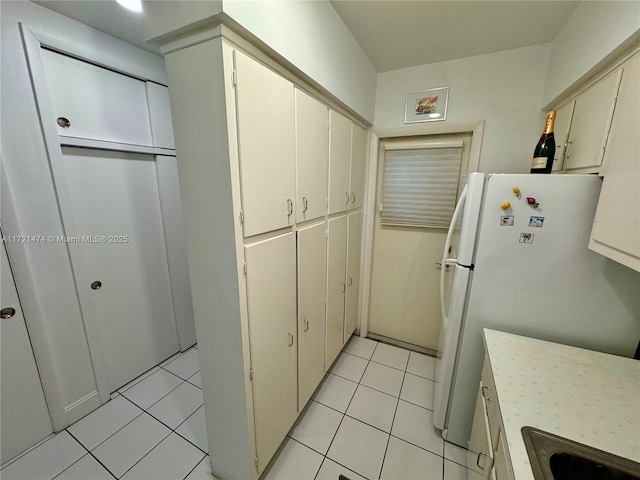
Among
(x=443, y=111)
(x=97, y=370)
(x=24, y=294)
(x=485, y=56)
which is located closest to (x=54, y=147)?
(x=24, y=294)

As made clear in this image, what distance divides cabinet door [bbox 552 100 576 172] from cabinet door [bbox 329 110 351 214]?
1.34 meters

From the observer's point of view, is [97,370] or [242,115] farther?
[97,370]

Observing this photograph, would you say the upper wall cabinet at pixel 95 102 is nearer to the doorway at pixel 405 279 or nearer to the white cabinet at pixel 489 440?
the doorway at pixel 405 279

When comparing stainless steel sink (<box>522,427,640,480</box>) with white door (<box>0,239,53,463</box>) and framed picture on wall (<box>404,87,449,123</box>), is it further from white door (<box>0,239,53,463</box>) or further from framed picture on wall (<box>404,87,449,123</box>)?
white door (<box>0,239,53,463</box>)

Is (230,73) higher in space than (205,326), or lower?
higher

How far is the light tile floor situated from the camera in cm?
145

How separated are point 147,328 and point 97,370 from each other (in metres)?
0.41

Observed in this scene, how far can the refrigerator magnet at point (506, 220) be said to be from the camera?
→ 4.13 ft

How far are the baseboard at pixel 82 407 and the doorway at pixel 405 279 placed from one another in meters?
2.43

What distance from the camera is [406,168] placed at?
7.57ft

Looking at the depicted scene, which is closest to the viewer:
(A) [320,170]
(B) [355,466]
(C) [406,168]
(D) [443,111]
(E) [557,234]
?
(E) [557,234]

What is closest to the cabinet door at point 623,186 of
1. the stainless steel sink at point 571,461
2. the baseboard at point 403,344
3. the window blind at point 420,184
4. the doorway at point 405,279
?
the stainless steel sink at point 571,461

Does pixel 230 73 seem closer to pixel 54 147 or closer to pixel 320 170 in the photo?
pixel 320 170

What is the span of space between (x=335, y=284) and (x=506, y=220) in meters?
1.21
